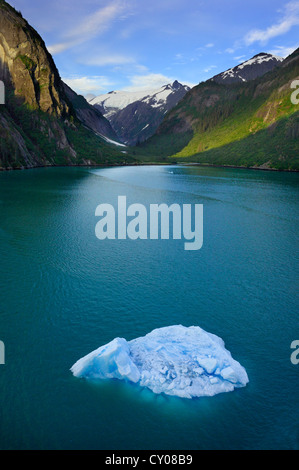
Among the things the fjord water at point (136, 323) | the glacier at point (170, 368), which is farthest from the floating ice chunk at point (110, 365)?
the fjord water at point (136, 323)

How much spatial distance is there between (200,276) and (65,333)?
1880 cm

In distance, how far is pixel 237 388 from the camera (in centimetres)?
2067

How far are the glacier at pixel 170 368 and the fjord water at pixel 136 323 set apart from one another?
0.58 meters

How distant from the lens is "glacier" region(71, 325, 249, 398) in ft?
66.2

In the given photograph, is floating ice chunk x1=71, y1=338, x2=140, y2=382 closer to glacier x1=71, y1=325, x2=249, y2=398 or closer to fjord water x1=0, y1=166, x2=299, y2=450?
glacier x1=71, y1=325, x2=249, y2=398

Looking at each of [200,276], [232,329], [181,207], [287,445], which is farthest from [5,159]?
[287,445]

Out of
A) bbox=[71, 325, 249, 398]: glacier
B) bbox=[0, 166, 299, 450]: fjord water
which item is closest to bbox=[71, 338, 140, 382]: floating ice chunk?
bbox=[71, 325, 249, 398]: glacier

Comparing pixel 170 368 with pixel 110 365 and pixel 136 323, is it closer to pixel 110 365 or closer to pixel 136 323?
pixel 110 365

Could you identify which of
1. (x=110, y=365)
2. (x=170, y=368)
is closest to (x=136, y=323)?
(x=110, y=365)

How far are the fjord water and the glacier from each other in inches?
22.7

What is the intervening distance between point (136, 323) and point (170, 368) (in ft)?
25.6

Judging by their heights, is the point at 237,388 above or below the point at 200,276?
below
